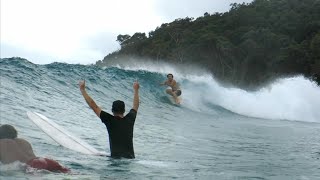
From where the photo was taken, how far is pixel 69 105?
42.9 ft

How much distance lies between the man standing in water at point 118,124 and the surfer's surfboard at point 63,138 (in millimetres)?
528

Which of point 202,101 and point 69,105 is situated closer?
point 69,105

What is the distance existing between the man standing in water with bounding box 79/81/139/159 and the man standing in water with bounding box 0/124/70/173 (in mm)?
1124

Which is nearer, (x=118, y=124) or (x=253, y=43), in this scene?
(x=118, y=124)

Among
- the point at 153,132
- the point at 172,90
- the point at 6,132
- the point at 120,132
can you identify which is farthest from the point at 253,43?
the point at 6,132

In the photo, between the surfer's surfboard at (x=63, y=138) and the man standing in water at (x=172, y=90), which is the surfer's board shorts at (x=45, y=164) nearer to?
the surfer's surfboard at (x=63, y=138)

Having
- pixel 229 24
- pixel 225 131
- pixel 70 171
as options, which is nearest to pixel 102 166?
pixel 70 171

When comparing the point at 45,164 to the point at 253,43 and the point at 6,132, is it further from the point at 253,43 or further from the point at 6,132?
the point at 253,43

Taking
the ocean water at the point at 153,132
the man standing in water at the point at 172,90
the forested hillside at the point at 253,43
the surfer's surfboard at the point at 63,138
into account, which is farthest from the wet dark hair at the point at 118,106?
the forested hillside at the point at 253,43

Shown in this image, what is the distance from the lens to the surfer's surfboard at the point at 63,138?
7281 mm

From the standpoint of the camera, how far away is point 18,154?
5324mm

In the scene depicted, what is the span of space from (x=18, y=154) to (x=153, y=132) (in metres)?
5.96

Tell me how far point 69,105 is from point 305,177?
8.29 meters

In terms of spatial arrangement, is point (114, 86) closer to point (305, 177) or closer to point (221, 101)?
point (221, 101)
